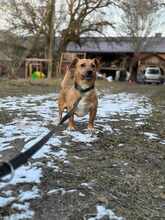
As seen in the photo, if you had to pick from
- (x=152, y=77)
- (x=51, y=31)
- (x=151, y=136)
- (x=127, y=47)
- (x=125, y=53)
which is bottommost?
(x=152, y=77)

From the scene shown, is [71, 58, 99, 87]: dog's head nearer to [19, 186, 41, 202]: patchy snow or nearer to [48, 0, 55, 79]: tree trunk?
[19, 186, 41, 202]: patchy snow

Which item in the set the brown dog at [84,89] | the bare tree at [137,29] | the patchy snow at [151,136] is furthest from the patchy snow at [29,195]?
the bare tree at [137,29]

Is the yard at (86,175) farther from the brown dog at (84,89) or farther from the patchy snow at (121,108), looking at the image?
the patchy snow at (121,108)

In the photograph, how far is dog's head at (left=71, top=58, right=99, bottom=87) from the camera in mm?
5395

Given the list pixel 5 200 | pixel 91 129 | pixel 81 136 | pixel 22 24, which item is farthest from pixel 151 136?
pixel 22 24

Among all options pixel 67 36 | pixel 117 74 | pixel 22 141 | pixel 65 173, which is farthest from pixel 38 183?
pixel 117 74

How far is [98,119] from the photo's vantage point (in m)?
6.90

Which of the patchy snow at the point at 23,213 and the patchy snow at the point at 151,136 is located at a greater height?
the patchy snow at the point at 23,213

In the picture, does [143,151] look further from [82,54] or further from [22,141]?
[82,54]

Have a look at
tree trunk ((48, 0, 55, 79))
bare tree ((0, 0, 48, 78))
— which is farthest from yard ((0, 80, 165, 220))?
bare tree ((0, 0, 48, 78))

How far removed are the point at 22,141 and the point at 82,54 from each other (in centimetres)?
3798

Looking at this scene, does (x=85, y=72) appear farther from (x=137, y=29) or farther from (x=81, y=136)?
(x=137, y=29)

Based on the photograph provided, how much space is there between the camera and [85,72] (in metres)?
5.39

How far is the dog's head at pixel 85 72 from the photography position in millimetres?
5395
